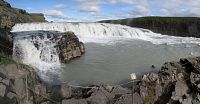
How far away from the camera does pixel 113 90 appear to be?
1324 cm

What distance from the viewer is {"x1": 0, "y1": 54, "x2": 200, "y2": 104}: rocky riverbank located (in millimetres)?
11977

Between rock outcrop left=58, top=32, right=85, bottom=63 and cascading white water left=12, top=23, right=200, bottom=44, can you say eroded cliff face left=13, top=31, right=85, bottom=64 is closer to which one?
rock outcrop left=58, top=32, right=85, bottom=63

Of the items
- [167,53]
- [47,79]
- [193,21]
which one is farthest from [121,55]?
[193,21]

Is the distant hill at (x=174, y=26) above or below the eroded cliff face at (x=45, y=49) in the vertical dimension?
above

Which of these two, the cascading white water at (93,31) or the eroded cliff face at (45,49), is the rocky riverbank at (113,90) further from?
the cascading white water at (93,31)

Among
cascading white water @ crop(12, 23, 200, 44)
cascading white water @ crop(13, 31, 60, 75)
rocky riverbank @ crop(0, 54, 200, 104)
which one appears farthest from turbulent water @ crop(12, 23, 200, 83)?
rocky riverbank @ crop(0, 54, 200, 104)

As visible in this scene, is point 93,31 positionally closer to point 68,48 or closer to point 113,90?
point 68,48

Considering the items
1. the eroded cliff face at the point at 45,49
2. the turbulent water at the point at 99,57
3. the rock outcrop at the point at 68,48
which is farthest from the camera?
the rock outcrop at the point at 68,48

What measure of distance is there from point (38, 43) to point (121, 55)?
251 inches

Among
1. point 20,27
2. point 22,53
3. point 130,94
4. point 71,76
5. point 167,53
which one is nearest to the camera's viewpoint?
point 130,94

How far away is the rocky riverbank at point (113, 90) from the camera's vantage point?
12.0 meters

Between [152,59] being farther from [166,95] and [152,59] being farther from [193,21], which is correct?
[193,21]

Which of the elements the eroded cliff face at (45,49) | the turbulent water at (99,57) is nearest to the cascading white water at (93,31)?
the turbulent water at (99,57)

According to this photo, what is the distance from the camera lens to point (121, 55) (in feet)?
83.9
